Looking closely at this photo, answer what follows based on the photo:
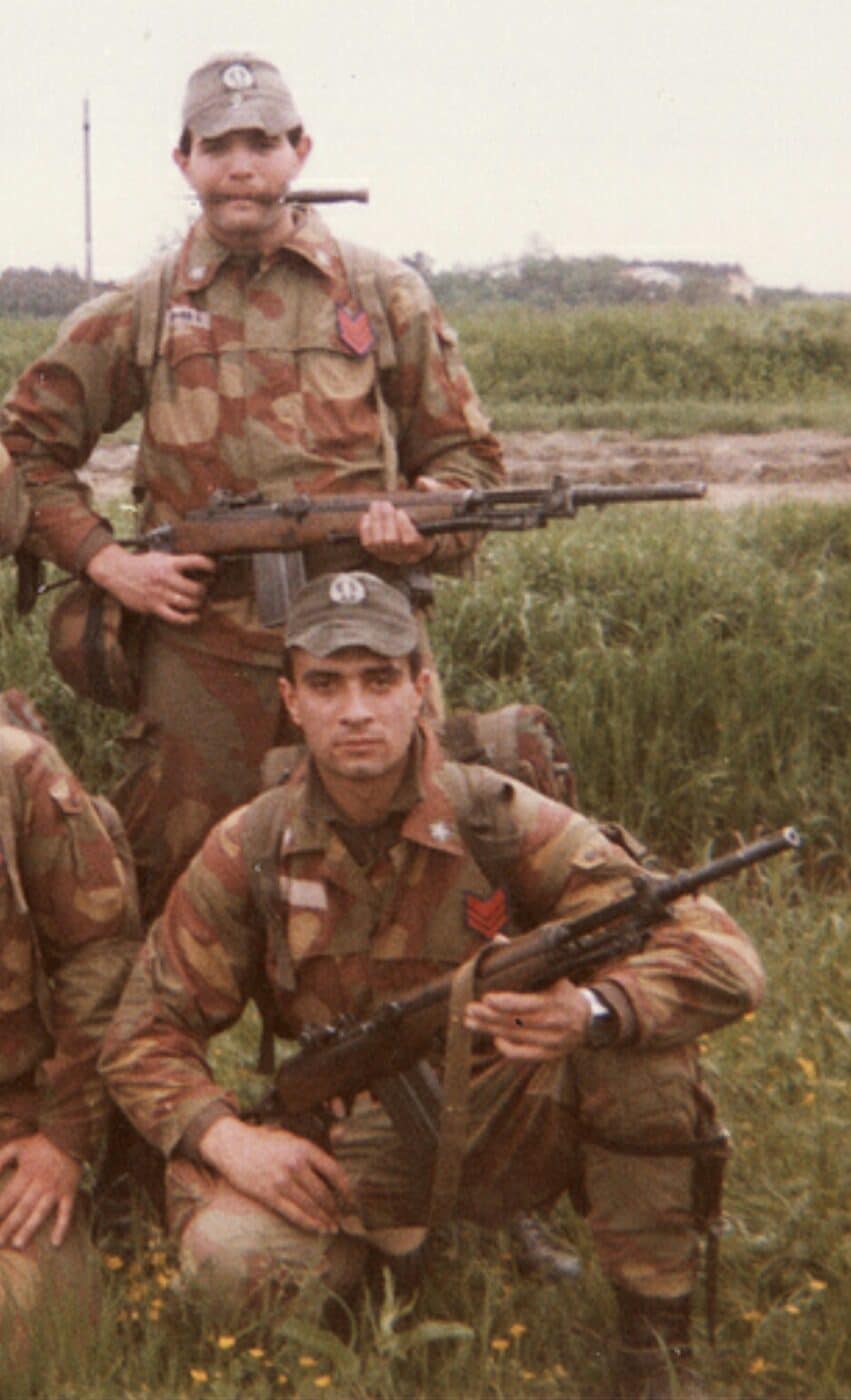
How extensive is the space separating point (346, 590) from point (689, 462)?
7.47 metres

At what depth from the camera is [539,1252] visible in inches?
176

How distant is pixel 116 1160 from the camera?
4.72m

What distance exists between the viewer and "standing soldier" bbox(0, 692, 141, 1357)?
4.34m

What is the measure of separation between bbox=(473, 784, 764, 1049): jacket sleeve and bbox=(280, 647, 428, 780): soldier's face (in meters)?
0.24

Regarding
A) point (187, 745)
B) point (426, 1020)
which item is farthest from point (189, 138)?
point (426, 1020)

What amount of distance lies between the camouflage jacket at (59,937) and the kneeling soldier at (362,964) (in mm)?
180

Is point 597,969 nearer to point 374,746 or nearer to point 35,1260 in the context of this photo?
point 374,746

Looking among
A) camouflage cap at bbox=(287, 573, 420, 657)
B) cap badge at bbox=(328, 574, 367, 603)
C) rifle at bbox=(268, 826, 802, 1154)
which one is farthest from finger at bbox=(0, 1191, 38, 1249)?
cap badge at bbox=(328, 574, 367, 603)

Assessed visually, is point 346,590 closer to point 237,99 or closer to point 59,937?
point 59,937

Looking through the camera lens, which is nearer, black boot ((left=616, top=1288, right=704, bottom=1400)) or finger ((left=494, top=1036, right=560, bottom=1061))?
finger ((left=494, top=1036, right=560, bottom=1061))

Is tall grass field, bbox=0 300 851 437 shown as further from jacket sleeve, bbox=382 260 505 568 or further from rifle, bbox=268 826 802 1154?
rifle, bbox=268 826 802 1154

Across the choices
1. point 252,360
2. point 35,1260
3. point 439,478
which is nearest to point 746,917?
point 439,478

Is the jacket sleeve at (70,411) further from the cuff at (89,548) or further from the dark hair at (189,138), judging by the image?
the dark hair at (189,138)

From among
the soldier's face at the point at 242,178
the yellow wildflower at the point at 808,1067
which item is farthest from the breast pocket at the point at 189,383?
the yellow wildflower at the point at 808,1067
